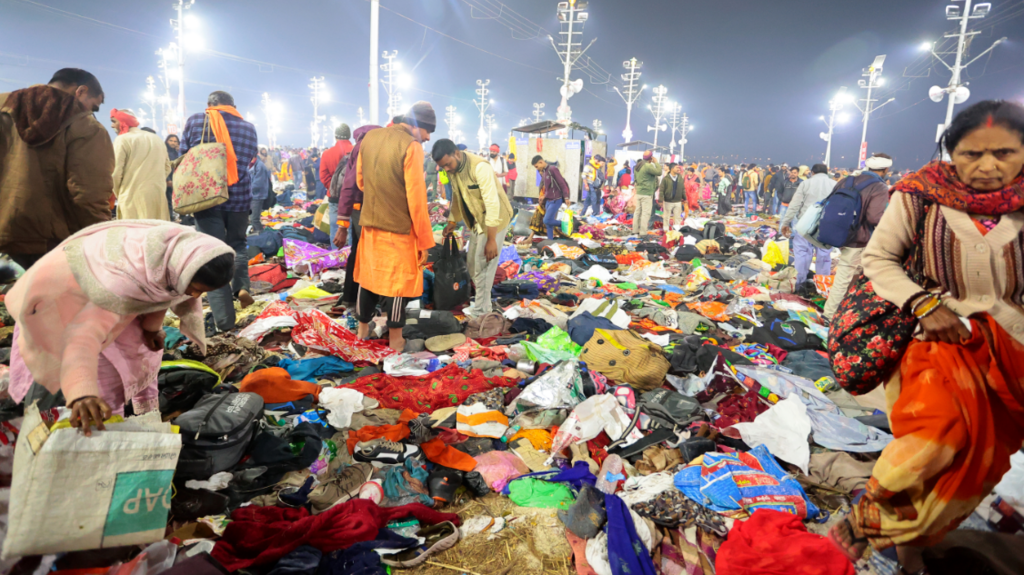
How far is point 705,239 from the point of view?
10484 millimetres

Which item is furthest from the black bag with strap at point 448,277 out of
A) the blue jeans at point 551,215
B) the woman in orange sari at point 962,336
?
the blue jeans at point 551,215

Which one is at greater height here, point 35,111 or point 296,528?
point 35,111

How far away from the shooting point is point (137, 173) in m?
4.34

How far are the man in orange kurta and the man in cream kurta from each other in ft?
5.96

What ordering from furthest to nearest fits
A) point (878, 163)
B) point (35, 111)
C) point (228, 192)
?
point (878, 163) < point (228, 192) < point (35, 111)

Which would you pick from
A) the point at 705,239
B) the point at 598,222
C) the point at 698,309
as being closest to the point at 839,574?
the point at 698,309

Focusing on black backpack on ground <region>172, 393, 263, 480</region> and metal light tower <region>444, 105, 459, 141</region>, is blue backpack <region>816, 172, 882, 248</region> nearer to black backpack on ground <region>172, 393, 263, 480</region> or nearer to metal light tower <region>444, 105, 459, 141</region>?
black backpack on ground <region>172, 393, 263, 480</region>

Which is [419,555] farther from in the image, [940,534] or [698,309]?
[698,309]

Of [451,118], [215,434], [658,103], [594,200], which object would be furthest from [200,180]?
[451,118]

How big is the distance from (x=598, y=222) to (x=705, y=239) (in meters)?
3.80

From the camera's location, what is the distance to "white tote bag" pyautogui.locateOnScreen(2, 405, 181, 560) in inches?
60.9

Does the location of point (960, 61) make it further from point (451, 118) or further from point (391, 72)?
point (451, 118)

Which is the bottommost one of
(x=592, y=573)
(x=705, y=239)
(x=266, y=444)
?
(x=592, y=573)

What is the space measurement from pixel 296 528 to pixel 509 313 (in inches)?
142
